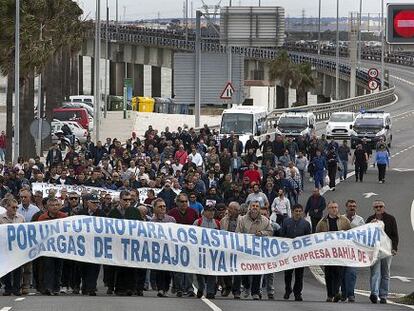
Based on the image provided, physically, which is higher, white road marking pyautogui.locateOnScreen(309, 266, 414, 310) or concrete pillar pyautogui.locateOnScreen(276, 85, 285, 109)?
white road marking pyautogui.locateOnScreen(309, 266, 414, 310)

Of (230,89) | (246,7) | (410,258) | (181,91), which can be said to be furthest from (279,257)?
(246,7)

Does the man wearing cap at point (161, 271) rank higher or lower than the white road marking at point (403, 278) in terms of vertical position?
higher

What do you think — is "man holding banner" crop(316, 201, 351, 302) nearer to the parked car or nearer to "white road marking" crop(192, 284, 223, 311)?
"white road marking" crop(192, 284, 223, 311)

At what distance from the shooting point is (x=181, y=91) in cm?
7156

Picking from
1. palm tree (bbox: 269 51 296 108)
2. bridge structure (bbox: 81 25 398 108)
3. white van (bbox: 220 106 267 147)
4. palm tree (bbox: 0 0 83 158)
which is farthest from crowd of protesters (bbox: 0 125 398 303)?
bridge structure (bbox: 81 25 398 108)

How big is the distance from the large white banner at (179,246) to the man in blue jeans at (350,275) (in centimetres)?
13

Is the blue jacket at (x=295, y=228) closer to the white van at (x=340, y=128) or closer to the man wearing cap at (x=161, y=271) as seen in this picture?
the man wearing cap at (x=161, y=271)

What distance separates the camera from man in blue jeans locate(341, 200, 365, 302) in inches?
844

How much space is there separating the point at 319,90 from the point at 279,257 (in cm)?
11402

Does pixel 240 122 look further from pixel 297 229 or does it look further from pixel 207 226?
pixel 297 229

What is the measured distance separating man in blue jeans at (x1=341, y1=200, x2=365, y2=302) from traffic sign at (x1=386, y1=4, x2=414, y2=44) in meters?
2.36

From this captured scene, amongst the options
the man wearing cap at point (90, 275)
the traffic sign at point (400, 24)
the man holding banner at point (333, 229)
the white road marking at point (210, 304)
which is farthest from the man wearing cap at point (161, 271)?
the traffic sign at point (400, 24)

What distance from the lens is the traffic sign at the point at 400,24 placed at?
69.7 ft

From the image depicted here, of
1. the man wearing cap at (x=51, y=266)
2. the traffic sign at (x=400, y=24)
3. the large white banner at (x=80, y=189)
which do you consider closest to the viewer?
the traffic sign at (x=400, y=24)
